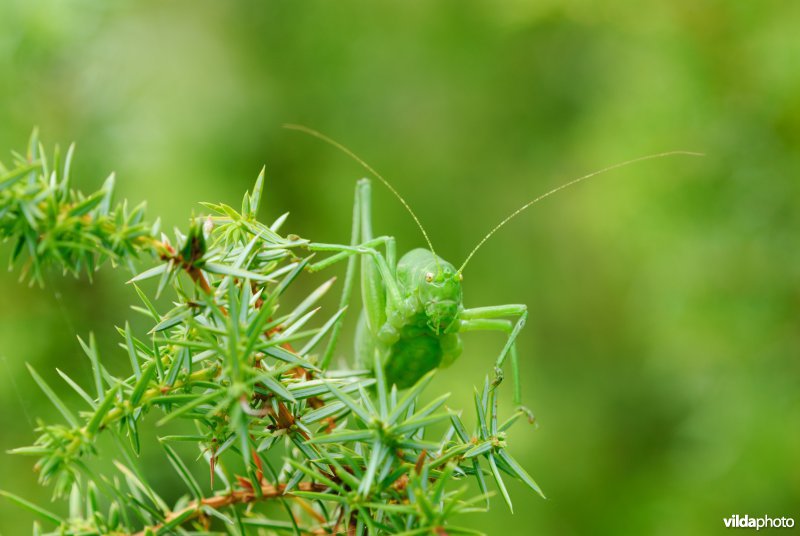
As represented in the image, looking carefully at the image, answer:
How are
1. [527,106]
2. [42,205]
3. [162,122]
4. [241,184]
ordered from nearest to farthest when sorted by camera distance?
[42,205], [162,122], [241,184], [527,106]

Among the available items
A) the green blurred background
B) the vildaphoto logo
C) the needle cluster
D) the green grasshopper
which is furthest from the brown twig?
the vildaphoto logo

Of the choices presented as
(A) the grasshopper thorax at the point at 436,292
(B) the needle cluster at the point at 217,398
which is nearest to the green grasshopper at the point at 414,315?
(A) the grasshopper thorax at the point at 436,292

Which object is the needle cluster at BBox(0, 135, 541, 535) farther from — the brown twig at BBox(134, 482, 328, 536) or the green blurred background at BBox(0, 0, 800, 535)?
the green blurred background at BBox(0, 0, 800, 535)

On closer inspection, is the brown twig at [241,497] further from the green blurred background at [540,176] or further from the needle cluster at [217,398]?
the green blurred background at [540,176]

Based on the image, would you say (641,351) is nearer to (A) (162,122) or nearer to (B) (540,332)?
(B) (540,332)

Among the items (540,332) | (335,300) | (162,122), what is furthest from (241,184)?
(540,332)

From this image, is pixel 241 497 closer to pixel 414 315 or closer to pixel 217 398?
pixel 217 398
